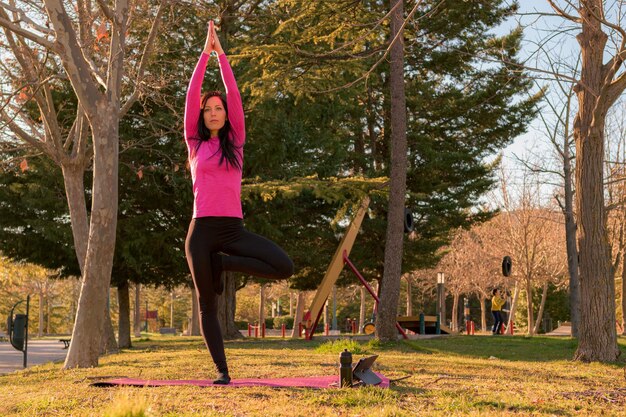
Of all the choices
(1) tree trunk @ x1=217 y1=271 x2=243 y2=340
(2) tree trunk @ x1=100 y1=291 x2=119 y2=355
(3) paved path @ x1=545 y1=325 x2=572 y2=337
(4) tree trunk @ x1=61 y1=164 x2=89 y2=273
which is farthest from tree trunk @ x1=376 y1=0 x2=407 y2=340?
(3) paved path @ x1=545 y1=325 x2=572 y2=337

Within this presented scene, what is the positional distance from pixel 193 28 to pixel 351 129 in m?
8.25

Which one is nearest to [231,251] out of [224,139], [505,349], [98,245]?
[224,139]

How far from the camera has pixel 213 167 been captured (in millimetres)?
6246

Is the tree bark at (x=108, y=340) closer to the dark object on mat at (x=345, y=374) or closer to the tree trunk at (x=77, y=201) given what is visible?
the tree trunk at (x=77, y=201)

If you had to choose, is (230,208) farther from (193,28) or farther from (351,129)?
(351,129)

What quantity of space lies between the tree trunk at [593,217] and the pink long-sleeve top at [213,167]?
25.7 ft

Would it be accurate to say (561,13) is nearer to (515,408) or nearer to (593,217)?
(593,217)

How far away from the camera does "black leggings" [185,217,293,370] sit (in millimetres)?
6047

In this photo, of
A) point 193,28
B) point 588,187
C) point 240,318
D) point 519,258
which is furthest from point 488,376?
point 240,318

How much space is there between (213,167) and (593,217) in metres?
8.30

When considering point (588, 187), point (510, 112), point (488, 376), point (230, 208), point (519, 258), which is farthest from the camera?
point (519, 258)

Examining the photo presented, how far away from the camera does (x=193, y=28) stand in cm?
2186

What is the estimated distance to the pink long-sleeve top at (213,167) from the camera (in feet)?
20.4

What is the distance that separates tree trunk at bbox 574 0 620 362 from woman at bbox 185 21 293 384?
25.7ft
